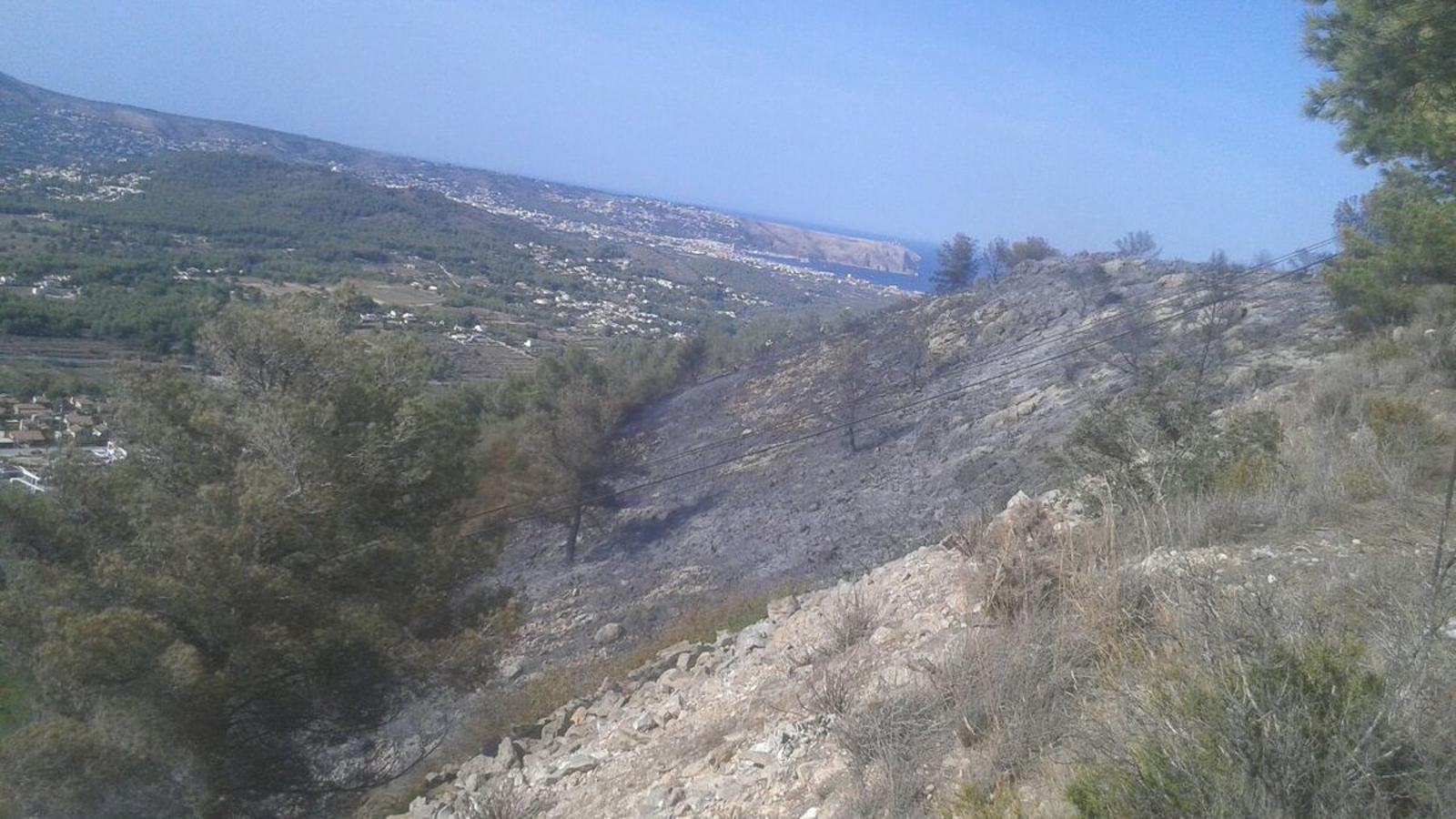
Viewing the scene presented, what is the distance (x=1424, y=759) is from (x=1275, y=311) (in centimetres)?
1820

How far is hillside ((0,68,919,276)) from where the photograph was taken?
40656 millimetres

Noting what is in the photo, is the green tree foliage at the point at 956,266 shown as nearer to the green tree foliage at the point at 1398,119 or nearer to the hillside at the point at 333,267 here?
the hillside at the point at 333,267

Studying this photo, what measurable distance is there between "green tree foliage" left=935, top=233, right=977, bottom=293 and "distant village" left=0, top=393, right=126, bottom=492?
24.7 meters

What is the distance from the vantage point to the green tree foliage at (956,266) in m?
30.7

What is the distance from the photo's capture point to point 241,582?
26.3ft

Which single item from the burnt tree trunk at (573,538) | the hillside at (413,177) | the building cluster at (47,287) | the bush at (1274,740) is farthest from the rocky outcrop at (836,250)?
the bush at (1274,740)

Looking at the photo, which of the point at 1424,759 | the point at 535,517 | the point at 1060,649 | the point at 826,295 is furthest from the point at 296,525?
the point at 826,295

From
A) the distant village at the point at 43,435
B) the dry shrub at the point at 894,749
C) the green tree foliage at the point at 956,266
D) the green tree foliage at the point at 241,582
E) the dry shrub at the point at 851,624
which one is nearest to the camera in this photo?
the dry shrub at the point at 894,749

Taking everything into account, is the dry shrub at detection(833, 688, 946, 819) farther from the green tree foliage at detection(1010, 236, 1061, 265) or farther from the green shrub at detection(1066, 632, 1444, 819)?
the green tree foliage at detection(1010, 236, 1061, 265)

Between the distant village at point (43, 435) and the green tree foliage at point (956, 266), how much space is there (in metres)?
24.7

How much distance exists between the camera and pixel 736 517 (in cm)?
1695

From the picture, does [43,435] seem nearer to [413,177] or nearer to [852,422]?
[852,422]

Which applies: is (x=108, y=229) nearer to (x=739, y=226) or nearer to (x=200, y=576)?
(x=200, y=576)

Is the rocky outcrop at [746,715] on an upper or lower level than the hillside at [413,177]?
lower
